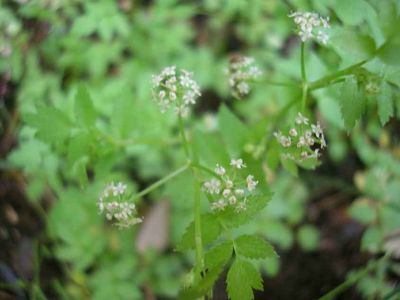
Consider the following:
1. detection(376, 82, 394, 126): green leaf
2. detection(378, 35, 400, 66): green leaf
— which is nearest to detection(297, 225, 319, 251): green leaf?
detection(376, 82, 394, 126): green leaf

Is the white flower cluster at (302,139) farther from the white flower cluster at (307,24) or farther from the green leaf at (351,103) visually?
the white flower cluster at (307,24)

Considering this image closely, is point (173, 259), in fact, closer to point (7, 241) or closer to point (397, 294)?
point (7, 241)

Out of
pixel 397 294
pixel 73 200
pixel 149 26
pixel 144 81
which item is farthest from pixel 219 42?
pixel 397 294

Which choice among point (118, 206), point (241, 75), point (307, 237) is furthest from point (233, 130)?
point (307, 237)

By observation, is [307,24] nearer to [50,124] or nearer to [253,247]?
[253,247]

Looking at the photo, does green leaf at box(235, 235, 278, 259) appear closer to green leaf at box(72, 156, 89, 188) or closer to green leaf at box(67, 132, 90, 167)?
green leaf at box(72, 156, 89, 188)
